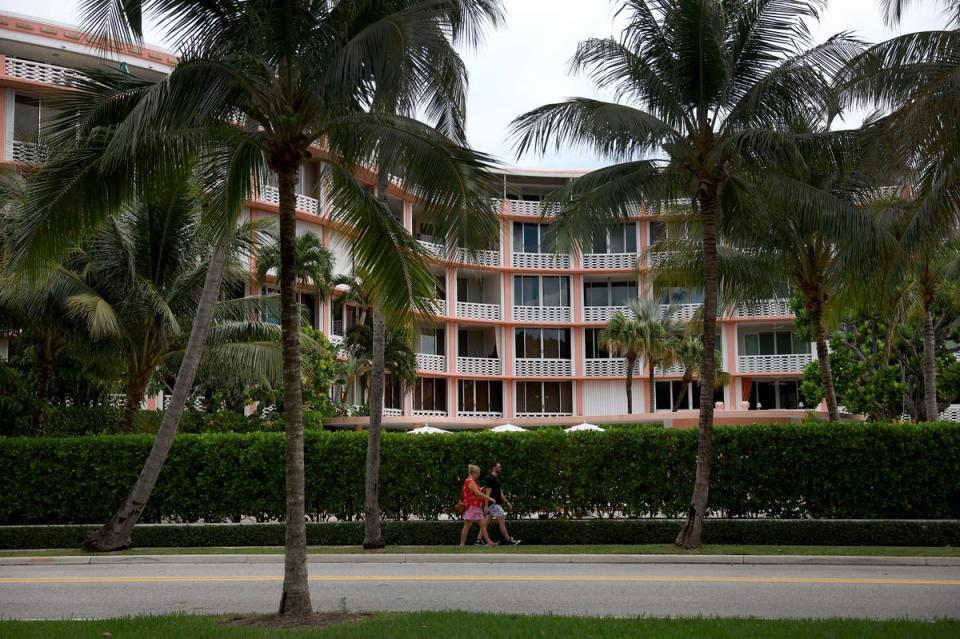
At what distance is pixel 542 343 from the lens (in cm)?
5575

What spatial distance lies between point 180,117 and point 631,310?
43863 mm

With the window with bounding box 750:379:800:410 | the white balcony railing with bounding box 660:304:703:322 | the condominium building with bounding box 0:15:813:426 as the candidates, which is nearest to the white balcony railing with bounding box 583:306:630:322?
the condominium building with bounding box 0:15:813:426

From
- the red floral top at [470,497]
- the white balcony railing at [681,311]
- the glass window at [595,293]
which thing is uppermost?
the glass window at [595,293]

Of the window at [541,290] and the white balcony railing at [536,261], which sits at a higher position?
the white balcony railing at [536,261]

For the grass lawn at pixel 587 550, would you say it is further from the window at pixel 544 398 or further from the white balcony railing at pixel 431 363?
the window at pixel 544 398

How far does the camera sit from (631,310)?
174 ft

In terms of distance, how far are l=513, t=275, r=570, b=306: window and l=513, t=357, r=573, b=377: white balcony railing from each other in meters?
3.22

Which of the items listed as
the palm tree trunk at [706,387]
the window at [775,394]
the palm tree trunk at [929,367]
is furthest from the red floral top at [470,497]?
the window at [775,394]

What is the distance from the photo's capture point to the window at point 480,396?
54.0m

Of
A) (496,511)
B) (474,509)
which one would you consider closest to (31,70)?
(474,509)

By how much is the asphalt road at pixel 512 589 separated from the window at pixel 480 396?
3625 cm

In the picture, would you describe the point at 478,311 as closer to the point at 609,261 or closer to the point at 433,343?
the point at 433,343

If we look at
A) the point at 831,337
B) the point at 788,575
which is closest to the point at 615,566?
the point at 788,575

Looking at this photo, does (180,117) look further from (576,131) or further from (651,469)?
(651,469)
